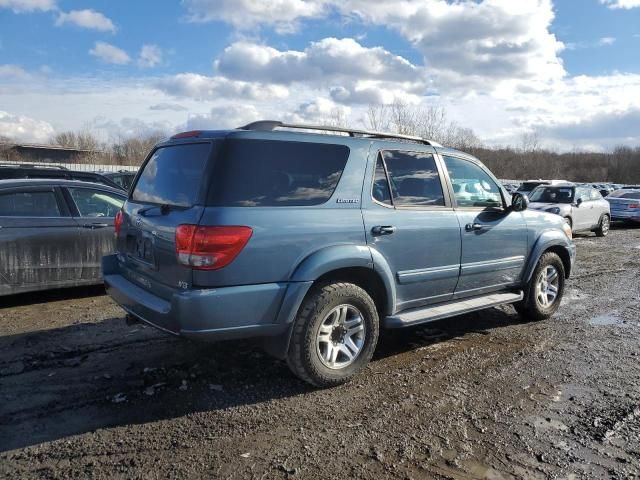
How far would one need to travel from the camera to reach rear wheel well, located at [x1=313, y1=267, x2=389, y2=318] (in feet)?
12.9

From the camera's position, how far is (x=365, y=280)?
4.18 metres

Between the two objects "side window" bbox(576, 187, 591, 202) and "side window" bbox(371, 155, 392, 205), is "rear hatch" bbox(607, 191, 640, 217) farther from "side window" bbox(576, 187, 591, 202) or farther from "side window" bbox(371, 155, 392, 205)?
"side window" bbox(371, 155, 392, 205)

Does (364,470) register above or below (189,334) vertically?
below

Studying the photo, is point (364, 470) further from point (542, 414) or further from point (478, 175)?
point (478, 175)

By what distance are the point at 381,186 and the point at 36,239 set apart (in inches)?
169

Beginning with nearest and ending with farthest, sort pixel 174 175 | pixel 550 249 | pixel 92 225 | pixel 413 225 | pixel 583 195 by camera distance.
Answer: pixel 174 175
pixel 413 225
pixel 550 249
pixel 92 225
pixel 583 195

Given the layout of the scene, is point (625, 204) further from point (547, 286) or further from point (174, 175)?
point (174, 175)

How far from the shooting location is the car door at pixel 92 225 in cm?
646

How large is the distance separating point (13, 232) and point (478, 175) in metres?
5.25

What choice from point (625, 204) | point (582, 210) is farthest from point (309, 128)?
point (625, 204)

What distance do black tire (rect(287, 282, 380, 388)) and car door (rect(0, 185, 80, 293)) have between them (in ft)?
12.8

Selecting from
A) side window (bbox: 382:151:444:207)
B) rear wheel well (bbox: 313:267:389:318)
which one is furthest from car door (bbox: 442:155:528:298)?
rear wheel well (bbox: 313:267:389:318)

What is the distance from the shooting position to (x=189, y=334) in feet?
11.0

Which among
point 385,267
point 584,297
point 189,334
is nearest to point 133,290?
point 189,334
